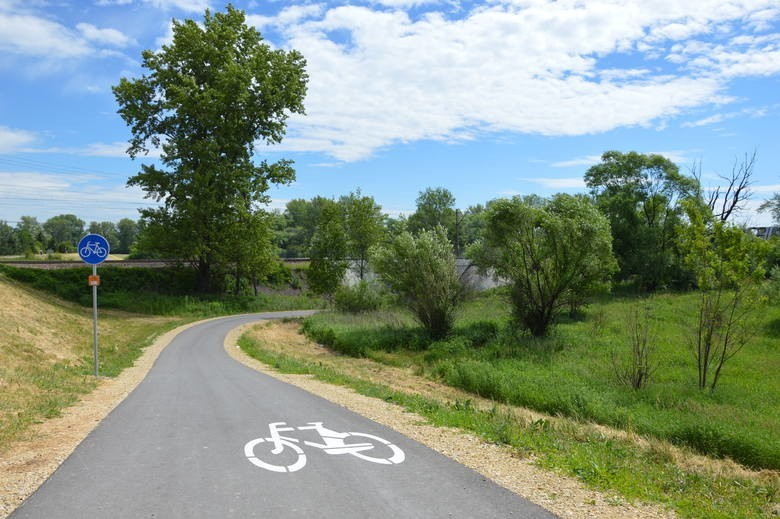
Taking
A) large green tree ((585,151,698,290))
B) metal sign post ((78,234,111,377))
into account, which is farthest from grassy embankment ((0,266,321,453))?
large green tree ((585,151,698,290))

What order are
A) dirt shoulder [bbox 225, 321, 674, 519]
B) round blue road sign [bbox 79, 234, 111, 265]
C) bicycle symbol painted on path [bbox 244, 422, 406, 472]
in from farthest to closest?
round blue road sign [bbox 79, 234, 111, 265], bicycle symbol painted on path [bbox 244, 422, 406, 472], dirt shoulder [bbox 225, 321, 674, 519]

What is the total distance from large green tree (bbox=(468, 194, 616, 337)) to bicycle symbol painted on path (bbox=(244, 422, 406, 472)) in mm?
18668

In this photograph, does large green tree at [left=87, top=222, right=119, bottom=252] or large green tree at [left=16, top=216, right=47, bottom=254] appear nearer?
large green tree at [left=16, top=216, right=47, bottom=254]

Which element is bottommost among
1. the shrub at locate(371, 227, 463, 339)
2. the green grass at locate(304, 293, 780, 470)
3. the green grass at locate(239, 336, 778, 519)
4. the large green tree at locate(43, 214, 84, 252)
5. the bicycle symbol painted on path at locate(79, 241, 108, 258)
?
the green grass at locate(304, 293, 780, 470)

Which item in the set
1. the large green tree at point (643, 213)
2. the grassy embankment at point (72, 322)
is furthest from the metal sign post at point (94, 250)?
the large green tree at point (643, 213)

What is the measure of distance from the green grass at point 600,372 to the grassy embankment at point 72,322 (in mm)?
10846

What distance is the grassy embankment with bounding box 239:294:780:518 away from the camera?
6664mm

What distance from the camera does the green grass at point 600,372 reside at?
1216cm

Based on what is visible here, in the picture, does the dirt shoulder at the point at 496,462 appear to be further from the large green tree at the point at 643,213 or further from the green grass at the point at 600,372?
the large green tree at the point at 643,213

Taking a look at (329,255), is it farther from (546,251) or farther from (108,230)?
(108,230)

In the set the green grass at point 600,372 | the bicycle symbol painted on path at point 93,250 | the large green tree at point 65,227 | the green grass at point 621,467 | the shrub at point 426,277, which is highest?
the large green tree at point 65,227

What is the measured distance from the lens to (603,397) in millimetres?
15008

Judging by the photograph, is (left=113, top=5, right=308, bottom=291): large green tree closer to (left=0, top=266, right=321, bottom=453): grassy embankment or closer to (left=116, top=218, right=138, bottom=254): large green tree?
(left=0, top=266, right=321, bottom=453): grassy embankment

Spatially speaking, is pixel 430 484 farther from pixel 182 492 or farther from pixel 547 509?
pixel 182 492
